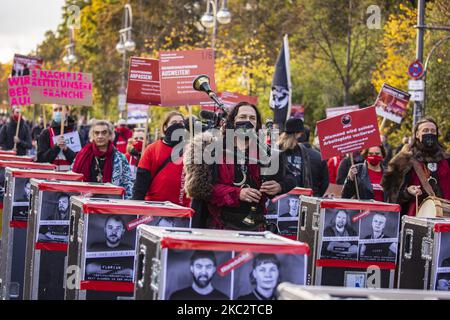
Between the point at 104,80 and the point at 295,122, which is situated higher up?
the point at 104,80

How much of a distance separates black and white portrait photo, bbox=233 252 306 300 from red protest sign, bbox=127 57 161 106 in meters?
8.13

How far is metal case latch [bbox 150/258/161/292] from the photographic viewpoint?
17.9 ft

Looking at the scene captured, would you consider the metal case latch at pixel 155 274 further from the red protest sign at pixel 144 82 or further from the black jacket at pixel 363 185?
the red protest sign at pixel 144 82

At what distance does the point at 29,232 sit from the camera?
907 cm

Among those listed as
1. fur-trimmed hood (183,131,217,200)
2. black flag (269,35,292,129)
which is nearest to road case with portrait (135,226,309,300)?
fur-trimmed hood (183,131,217,200)

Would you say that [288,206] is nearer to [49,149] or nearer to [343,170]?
[343,170]

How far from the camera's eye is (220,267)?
17.8ft

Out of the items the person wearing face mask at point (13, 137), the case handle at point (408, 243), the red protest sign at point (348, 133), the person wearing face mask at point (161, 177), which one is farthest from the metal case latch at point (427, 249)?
the person wearing face mask at point (13, 137)

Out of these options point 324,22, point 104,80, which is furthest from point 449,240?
point 104,80

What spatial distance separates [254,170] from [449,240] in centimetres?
179

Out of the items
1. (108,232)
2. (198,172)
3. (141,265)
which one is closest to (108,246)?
(108,232)
